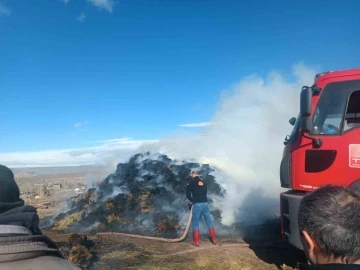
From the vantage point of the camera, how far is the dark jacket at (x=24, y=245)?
1359 mm

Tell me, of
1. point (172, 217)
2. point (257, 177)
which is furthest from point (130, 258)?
point (257, 177)

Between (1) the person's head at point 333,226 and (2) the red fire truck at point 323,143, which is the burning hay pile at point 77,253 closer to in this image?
(2) the red fire truck at point 323,143

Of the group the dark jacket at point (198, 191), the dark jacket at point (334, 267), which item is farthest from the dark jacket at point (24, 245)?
the dark jacket at point (198, 191)

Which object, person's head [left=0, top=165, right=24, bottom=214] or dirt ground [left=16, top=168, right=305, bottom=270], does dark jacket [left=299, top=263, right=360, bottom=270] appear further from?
dirt ground [left=16, top=168, right=305, bottom=270]

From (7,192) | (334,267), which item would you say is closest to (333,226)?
(334,267)

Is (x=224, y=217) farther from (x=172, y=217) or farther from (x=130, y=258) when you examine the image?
(x=130, y=258)

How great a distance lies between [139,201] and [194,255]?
600 cm

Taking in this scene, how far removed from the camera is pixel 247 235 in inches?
425

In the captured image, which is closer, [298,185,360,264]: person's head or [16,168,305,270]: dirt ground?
[298,185,360,264]: person's head

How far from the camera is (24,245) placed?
1404mm

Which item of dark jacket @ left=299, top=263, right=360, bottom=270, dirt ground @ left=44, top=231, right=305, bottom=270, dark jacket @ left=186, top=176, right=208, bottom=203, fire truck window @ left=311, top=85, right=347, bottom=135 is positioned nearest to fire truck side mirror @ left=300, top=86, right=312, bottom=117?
fire truck window @ left=311, top=85, right=347, bottom=135

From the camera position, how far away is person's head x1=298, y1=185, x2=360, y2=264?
1.76 m

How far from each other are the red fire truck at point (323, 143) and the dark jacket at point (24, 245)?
5.16 m

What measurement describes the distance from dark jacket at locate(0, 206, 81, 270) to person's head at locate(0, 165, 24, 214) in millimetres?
36
